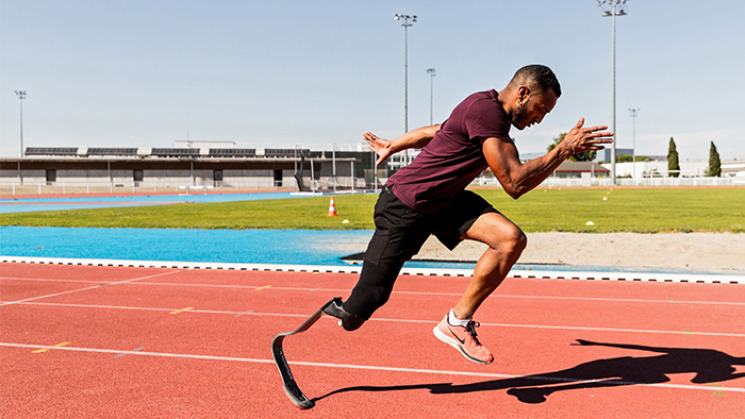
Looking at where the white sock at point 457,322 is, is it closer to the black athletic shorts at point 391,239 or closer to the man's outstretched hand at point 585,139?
the black athletic shorts at point 391,239

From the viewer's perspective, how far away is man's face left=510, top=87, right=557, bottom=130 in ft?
11.4

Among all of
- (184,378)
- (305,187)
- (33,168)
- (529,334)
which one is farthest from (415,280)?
(33,168)

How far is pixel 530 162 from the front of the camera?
11.0 ft

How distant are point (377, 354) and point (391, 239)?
141cm

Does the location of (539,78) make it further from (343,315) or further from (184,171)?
(184,171)

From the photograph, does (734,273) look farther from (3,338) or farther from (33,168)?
(33,168)

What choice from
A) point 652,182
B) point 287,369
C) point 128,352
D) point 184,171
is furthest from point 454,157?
point 184,171

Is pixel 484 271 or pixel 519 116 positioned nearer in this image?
pixel 519 116

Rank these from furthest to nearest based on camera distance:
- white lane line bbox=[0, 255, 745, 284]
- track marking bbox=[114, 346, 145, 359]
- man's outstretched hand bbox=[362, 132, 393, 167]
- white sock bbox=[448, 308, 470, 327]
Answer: white lane line bbox=[0, 255, 745, 284]
track marking bbox=[114, 346, 145, 359]
man's outstretched hand bbox=[362, 132, 393, 167]
white sock bbox=[448, 308, 470, 327]

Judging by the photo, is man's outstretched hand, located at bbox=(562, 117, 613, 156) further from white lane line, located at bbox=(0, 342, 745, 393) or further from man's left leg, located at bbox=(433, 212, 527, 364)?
white lane line, located at bbox=(0, 342, 745, 393)

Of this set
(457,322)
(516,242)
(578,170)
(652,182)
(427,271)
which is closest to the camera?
(516,242)

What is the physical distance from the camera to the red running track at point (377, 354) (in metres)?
3.65

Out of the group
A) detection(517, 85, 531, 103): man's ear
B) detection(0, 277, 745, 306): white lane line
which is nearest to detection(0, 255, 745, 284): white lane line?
detection(0, 277, 745, 306): white lane line

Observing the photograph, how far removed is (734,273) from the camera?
8812 mm
